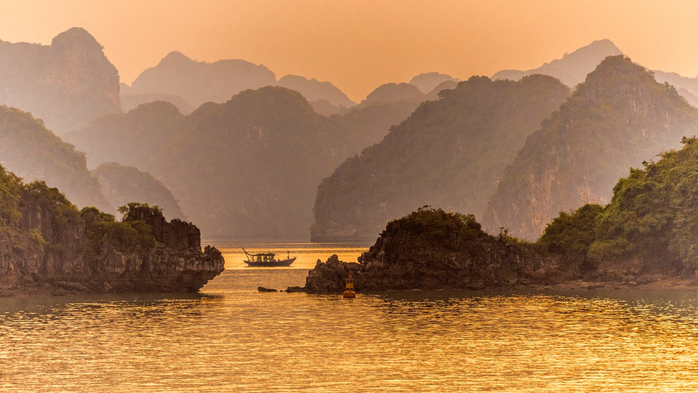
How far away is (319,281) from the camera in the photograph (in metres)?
70.5

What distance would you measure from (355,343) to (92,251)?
115 feet

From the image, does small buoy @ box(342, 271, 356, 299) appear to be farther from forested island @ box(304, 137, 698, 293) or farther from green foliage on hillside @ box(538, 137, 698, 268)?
green foliage on hillside @ box(538, 137, 698, 268)

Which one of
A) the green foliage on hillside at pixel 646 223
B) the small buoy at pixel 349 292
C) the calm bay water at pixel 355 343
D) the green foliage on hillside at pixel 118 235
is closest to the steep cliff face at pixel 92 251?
the green foliage on hillside at pixel 118 235

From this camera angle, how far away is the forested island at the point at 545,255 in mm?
70938

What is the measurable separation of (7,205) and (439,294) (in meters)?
36.6

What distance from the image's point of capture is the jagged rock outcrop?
234ft

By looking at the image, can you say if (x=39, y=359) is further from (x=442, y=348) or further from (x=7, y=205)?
(x=7, y=205)

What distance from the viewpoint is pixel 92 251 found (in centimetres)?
6850

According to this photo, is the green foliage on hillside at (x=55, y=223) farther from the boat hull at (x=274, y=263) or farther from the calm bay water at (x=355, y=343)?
the boat hull at (x=274, y=263)

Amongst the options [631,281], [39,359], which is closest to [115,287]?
[39,359]

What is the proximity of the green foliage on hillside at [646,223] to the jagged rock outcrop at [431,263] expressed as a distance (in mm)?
4622

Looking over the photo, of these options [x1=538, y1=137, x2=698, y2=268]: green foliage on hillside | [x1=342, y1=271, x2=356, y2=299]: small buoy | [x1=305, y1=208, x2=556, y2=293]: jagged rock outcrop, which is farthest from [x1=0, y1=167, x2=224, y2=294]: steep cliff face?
[x1=538, y1=137, x2=698, y2=268]: green foliage on hillside

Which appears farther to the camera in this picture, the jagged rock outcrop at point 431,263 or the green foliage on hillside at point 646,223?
the jagged rock outcrop at point 431,263

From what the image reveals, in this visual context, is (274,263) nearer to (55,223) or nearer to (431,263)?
(431,263)
